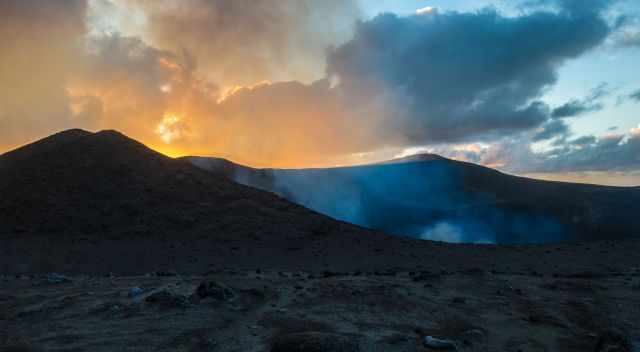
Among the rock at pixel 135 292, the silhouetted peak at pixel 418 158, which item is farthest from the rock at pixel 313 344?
the silhouetted peak at pixel 418 158

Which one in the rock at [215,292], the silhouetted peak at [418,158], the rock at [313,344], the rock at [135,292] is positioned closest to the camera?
the rock at [313,344]

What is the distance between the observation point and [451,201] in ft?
149

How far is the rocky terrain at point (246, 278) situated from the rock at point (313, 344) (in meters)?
0.03

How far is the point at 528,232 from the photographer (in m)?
42.2

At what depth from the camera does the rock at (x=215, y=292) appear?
1024 centimetres

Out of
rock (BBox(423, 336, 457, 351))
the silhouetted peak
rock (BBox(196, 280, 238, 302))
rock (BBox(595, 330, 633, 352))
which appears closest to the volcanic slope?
rock (BBox(196, 280, 238, 302))

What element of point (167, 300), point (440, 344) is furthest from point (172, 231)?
point (440, 344)

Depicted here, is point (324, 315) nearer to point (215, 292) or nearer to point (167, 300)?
point (215, 292)

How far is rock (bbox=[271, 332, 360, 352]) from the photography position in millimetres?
6328

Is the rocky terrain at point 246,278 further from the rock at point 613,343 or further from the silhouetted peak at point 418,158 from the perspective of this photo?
the silhouetted peak at point 418,158

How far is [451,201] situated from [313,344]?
4143cm

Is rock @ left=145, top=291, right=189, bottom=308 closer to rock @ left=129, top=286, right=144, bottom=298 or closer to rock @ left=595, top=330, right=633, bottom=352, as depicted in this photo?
rock @ left=129, top=286, right=144, bottom=298

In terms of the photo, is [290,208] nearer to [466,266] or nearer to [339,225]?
[339,225]

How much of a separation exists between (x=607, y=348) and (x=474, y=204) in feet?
130
